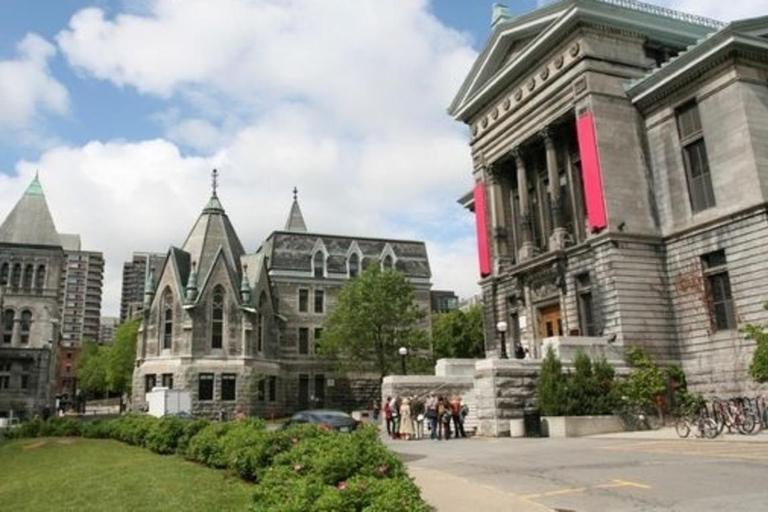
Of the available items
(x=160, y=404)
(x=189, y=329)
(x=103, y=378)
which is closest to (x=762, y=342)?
(x=160, y=404)

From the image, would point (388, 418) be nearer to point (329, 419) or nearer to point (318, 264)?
point (329, 419)

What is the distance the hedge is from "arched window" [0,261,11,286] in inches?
2676

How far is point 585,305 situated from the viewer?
30.6 meters

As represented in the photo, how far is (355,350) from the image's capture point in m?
50.0

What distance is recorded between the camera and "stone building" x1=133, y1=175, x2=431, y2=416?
4900 centimetres

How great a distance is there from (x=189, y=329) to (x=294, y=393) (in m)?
11.7

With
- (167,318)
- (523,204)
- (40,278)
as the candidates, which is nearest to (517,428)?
(523,204)

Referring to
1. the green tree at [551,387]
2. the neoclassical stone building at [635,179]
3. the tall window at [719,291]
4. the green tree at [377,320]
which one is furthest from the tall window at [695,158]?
the green tree at [377,320]

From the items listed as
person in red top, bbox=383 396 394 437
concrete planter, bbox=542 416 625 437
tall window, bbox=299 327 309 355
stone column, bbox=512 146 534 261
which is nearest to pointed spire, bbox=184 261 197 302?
tall window, bbox=299 327 309 355

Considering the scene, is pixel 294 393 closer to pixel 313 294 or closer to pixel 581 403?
pixel 313 294

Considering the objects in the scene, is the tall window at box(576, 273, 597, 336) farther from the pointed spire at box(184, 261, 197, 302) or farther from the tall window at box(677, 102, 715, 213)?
the pointed spire at box(184, 261, 197, 302)

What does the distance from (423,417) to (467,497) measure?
657 inches

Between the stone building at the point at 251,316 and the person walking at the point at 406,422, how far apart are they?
87.2 feet

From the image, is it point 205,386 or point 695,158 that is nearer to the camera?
point 695,158
